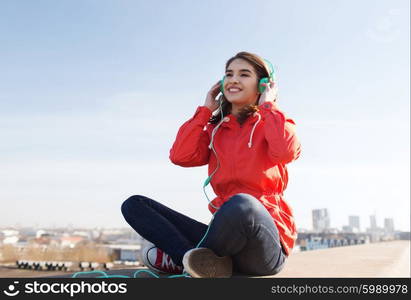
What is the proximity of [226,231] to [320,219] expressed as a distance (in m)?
105

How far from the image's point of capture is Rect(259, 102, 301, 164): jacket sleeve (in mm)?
2080

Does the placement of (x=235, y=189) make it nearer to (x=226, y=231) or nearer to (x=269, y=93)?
(x=226, y=231)

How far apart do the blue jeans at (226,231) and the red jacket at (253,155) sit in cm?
16

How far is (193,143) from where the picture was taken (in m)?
2.45

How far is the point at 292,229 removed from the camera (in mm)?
2186

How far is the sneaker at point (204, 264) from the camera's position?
177 centimetres

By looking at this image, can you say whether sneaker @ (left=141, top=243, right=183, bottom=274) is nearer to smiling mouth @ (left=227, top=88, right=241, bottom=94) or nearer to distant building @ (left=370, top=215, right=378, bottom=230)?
smiling mouth @ (left=227, top=88, right=241, bottom=94)

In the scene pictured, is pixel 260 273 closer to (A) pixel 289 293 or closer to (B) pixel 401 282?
(A) pixel 289 293

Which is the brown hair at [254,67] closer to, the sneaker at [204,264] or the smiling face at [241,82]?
the smiling face at [241,82]

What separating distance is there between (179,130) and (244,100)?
458mm

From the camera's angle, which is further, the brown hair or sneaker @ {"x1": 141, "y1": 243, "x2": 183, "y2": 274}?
the brown hair

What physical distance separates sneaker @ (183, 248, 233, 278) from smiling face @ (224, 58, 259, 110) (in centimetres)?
101

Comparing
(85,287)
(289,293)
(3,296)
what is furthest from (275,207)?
(3,296)

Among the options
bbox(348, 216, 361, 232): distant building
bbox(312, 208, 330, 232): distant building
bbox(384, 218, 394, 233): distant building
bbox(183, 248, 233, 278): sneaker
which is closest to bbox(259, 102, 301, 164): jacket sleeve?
bbox(183, 248, 233, 278): sneaker
